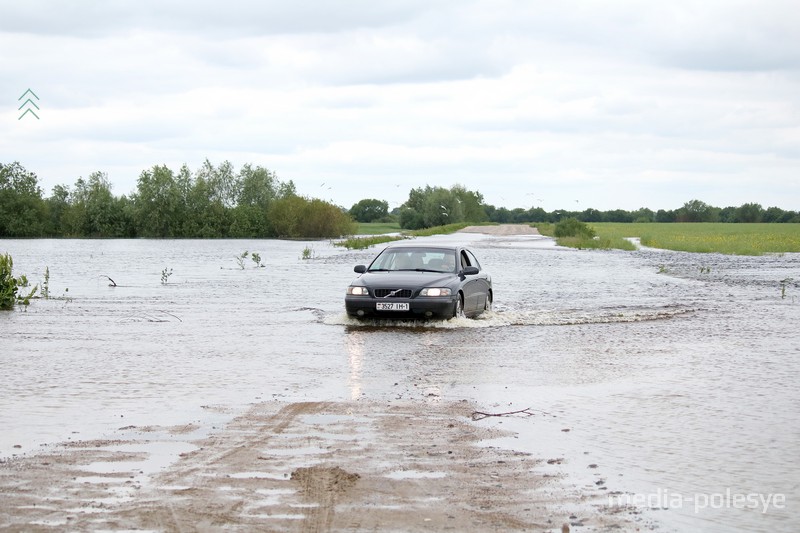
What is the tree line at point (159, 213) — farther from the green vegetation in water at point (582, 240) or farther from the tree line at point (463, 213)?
the tree line at point (463, 213)

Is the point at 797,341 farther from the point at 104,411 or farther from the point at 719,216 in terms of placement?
the point at 719,216

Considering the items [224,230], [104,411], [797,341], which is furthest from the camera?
[224,230]

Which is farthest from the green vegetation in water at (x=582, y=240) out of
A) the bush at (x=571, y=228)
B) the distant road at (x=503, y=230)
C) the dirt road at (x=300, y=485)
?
the dirt road at (x=300, y=485)

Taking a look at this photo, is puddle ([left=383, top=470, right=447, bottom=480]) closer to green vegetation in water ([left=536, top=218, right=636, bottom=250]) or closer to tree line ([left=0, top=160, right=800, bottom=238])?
green vegetation in water ([left=536, top=218, right=636, bottom=250])

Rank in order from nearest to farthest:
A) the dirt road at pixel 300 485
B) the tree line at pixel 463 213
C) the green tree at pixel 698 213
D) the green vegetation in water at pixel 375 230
A: the dirt road at pixel 300 485 < the green vegetation in water at pixel 375 230 < the tree line at pixel 463 213 < the green tree at pixel 698 213

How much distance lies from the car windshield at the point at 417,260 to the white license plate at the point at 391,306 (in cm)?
144

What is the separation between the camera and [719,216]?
616 ft

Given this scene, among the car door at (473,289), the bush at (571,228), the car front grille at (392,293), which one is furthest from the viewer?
the bush at (571,228)

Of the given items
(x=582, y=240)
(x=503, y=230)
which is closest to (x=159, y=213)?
(x=503, y=230)

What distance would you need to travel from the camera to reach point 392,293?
17172mm

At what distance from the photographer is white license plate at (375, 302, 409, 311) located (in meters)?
17.0

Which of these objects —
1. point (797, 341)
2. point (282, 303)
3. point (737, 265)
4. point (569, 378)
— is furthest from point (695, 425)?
point (737, 265)

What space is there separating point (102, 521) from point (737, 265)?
4052 cm

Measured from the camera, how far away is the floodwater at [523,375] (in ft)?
22.5
